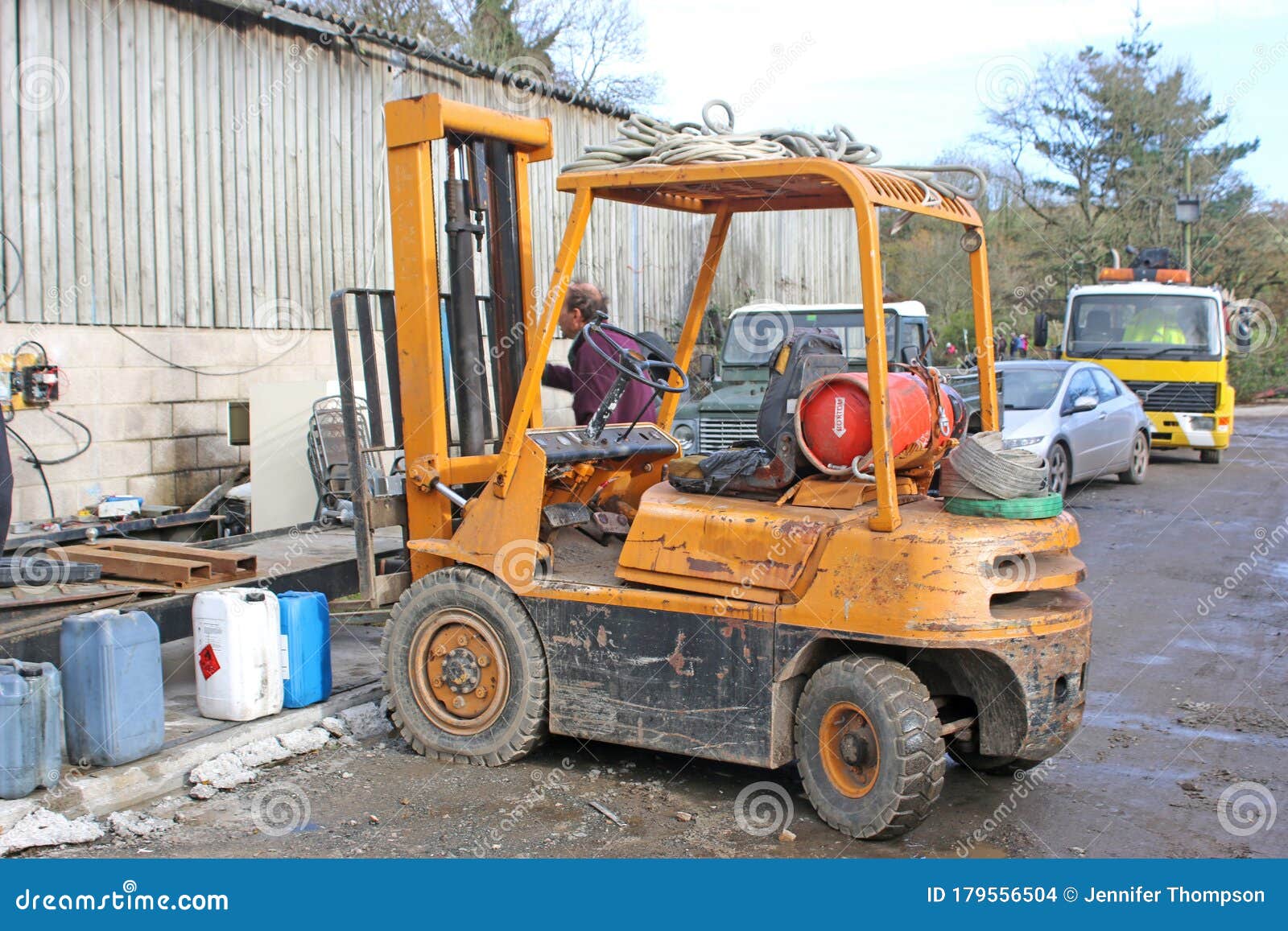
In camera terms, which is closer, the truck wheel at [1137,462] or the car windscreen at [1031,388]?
the car windscreen at [1031,388]

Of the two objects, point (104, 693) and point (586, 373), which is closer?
point (104, 693)

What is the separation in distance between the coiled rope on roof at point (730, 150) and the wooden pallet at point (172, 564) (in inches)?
111

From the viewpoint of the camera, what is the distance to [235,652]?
5688mm

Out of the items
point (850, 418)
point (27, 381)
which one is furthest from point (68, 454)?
point (850, 418)

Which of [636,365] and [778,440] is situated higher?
[636,365]

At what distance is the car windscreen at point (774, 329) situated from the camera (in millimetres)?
13258

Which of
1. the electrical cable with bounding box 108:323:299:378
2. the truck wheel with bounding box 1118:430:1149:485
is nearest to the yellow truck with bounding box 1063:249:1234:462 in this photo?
the truck wheel with bounding box 1118:430:1149:485

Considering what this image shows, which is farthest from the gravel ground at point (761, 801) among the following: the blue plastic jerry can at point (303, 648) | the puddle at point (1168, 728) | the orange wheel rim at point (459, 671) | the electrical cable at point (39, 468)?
the electrical cable at point (39, 468)

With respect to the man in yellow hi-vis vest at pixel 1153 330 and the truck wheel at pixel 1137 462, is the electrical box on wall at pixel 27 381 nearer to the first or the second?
the truck wheel at pixel 1137 462

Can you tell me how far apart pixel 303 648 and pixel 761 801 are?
7.72ft

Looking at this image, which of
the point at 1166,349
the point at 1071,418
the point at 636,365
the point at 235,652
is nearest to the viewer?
the point at 636,365

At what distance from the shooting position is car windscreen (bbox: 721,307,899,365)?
13.3 metres

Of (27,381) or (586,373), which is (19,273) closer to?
(27,381)

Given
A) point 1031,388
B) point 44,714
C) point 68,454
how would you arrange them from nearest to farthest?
point 44,714, point 68,454, point 1031,388
